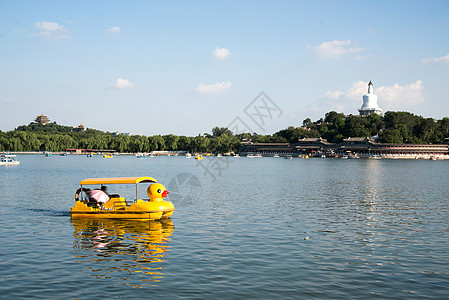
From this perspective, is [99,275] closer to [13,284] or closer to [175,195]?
[13,284]

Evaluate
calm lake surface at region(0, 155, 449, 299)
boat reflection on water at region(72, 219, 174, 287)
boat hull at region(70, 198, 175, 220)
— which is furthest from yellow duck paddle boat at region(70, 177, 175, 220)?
calm lake surface at region(0, 155, 449, 299)

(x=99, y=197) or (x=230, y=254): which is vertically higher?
(x=99, y=197)

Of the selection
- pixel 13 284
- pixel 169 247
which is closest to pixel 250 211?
pixel 169 247

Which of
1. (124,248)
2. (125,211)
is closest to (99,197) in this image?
(125,211)

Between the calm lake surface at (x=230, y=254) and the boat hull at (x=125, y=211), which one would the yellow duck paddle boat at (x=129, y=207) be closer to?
the boat hull at (x=125, y=211)

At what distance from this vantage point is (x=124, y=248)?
19797mm

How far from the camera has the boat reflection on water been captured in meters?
16.0

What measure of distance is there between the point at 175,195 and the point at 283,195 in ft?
34.8

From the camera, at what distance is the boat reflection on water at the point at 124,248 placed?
16.0m

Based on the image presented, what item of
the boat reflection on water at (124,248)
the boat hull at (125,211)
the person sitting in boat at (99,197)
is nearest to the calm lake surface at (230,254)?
the boat reflection on water at (124,248)

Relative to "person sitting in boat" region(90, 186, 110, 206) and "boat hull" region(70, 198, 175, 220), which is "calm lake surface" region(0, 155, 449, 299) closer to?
"boat hull" region(70, 198, 175, 220)

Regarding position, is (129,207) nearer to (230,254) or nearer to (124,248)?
(124,248)

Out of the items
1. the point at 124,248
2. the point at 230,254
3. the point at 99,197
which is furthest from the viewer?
the point at 99,197

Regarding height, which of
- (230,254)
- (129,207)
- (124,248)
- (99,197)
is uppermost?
(99,197)
